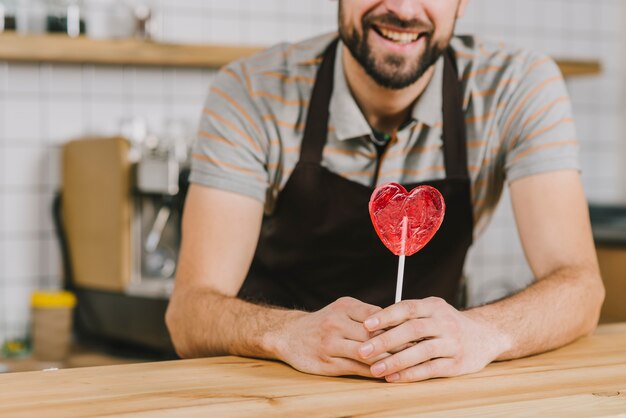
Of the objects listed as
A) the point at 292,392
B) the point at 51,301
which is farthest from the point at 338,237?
the point at 51,301

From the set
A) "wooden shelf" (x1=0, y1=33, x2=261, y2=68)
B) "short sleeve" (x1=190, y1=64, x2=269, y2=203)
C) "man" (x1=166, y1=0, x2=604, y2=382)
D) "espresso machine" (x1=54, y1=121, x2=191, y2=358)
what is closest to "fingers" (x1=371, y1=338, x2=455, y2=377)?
"man" (x1=166, y1=0, x2=604, y2=382)

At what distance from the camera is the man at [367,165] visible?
1.50m

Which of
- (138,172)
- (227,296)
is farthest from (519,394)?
(138,172)

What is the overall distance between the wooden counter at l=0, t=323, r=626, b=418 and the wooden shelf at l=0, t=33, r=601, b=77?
181cm

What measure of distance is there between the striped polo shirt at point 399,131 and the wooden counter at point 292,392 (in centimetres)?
52

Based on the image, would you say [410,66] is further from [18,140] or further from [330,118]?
[18,140]

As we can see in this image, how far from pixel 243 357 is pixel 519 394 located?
0.40 m

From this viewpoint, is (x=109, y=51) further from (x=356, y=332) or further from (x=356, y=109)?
(x=356, y=332)

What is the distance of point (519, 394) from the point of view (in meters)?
0.98

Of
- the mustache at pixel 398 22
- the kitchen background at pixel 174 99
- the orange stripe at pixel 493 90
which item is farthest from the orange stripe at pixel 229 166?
the kitchen background at pixel 174 99

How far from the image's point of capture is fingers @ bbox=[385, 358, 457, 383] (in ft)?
3.42

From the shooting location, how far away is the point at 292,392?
98 cm

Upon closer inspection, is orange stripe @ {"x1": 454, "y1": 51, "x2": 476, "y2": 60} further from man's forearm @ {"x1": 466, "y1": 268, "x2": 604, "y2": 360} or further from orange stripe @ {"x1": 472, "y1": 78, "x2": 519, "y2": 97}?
man's forearm @ {"x1": 466, "y1": 268, "x2": 604, "y2": 360}

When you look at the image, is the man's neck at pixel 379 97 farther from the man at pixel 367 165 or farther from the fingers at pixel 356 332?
the fingers at pixel 356 332
